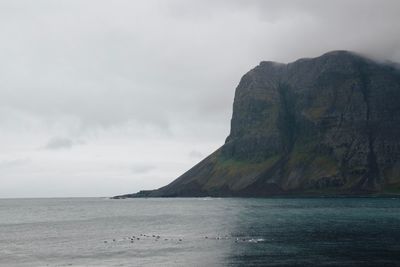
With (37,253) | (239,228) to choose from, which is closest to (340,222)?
(239,228)

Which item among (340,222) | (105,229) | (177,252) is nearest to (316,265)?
(177,252)

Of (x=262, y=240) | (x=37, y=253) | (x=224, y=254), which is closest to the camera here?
(x=224, y=254)

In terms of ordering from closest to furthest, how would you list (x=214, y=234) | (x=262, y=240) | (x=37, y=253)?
(x=37, y=253) → (x=262, y=240) → (x=214, y=234)

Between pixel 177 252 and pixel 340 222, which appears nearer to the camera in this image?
pixel 177 252

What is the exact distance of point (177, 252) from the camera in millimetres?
89062

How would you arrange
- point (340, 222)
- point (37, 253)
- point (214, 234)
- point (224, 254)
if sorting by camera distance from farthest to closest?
point (340, 222)
point (214, 234)
point (37, 253)
point (224, 254)

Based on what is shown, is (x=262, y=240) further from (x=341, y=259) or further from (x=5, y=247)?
(x=5, y=247)

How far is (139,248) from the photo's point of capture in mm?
95500

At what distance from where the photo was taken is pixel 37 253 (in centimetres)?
9288

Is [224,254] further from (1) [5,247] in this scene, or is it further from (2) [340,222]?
(2) [340,222]

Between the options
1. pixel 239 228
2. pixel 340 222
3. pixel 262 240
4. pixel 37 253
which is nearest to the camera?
pixel 37 253

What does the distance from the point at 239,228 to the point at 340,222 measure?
1210 inches

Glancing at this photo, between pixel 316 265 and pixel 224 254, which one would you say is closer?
pixel 316 265

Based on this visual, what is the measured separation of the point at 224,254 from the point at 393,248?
29.0m
